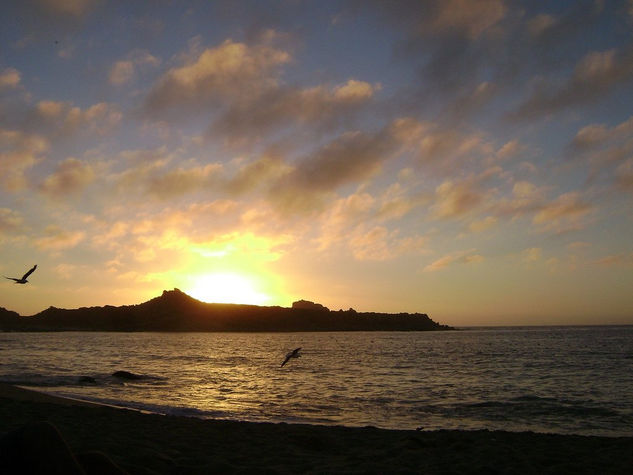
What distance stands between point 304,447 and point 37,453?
8.05 metres

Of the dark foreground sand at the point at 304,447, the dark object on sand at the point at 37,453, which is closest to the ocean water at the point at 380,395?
the dark foreground sand at the point at 304,447

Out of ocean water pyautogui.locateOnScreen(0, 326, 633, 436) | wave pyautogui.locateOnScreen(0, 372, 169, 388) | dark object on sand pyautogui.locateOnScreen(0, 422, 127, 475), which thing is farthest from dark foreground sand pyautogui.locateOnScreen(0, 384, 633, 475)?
wave pyautogui.locateOnScreen(0, 372, 169, 388)

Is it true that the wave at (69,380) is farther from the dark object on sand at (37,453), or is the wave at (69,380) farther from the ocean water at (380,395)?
the dark object on sand at (37,453)

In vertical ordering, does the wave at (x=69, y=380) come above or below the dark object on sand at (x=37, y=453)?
below

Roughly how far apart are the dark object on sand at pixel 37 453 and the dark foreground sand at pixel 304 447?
7.99 ft

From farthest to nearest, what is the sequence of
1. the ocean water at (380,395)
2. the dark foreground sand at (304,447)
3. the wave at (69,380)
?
the wave at (69,380)
the ocean water at (380,395)
the dark foreground sand at (304,447)

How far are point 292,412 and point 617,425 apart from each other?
40.6 ft

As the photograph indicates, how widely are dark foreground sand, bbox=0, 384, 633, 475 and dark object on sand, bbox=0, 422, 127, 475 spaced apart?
243cm

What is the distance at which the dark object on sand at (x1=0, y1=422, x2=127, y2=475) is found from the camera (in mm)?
5875

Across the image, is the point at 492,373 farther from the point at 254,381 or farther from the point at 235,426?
the point at 235,426

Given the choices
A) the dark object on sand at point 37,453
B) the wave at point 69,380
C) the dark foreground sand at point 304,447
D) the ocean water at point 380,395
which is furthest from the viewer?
the wave at point 69,380

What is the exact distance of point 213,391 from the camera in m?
27.4

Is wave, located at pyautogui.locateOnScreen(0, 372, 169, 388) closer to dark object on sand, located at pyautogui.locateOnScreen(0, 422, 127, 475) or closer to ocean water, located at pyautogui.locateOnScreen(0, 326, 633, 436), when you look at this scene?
ocean water, located at pyautogui.locateOnScreen(0, 326, 633, 436)

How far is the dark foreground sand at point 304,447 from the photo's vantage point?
1047cm
